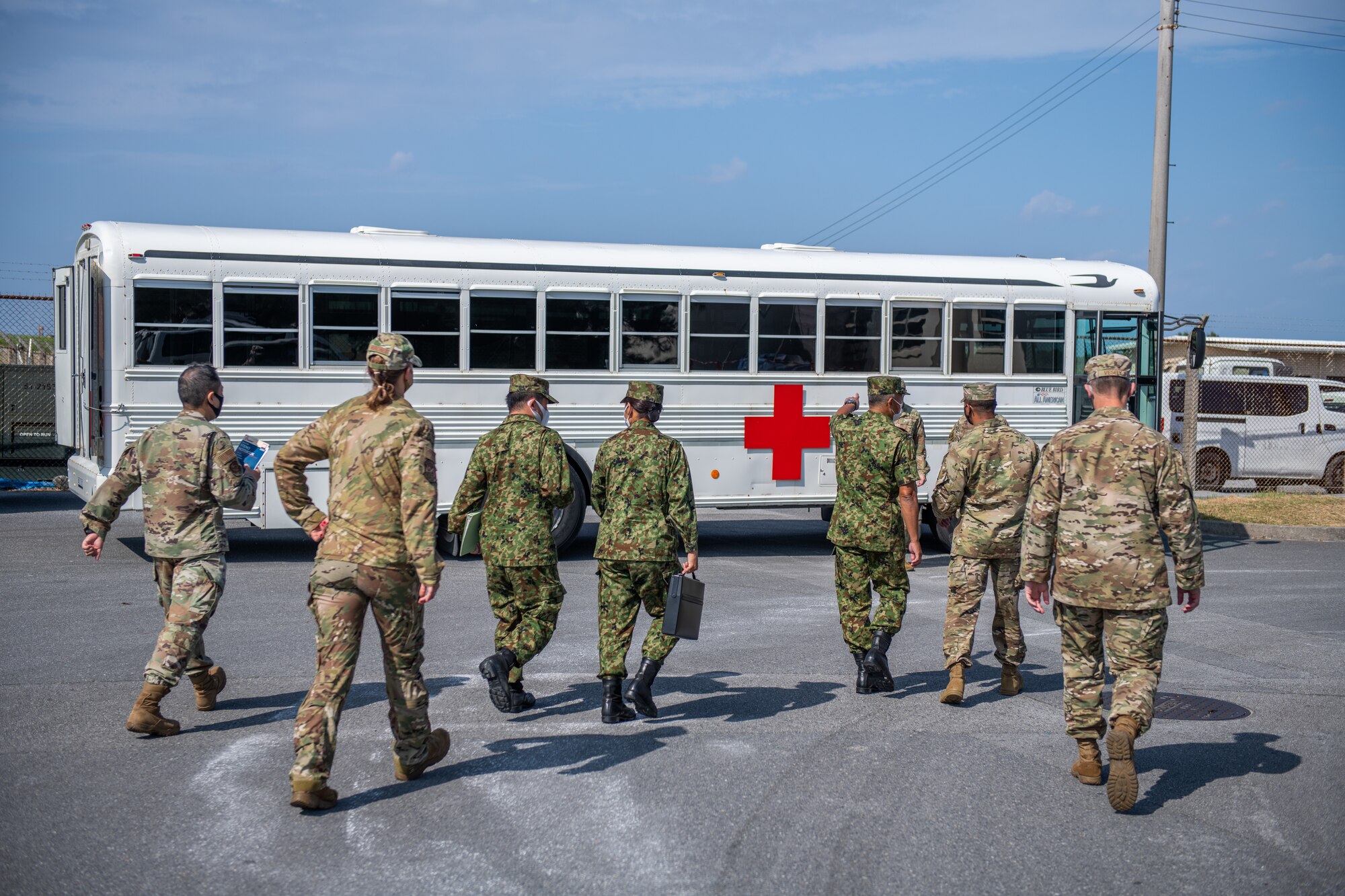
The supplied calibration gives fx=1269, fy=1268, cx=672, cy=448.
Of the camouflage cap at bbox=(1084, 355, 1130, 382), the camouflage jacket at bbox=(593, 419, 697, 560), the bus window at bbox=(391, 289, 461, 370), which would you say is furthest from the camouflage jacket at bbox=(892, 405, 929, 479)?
the camouflage cap at bbox=(1084, 355, 1130, 382)

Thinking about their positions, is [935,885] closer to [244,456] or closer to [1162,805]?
[1162,805]

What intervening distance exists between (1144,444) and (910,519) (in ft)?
6.73

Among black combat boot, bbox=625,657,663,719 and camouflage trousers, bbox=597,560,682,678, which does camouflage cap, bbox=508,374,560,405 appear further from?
black combat boot, bbox=625,657,663,719

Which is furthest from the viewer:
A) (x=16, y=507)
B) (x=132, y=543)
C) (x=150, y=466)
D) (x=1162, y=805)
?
(x=16, y=507)

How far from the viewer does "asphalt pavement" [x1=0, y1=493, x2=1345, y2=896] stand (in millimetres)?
4387

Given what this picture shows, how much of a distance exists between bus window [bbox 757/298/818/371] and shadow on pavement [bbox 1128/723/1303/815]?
7625mm

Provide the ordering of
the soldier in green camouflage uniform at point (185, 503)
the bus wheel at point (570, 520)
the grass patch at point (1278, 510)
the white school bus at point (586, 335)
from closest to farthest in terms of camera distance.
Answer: the soldier in green camouflage uniform at point (185, 503), the white school bus at point (586, 335), the bus wheel at point (570, 520), the grass patch at point (1278, 510)

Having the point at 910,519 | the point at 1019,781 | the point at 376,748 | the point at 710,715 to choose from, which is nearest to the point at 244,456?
the point at 376,748

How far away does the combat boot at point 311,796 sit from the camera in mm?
4828

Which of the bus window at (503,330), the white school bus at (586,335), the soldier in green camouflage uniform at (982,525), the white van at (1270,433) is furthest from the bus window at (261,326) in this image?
the white van at (1270,433)

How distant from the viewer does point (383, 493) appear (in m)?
4.94

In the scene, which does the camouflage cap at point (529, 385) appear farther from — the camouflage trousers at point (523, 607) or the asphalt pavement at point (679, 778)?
the asphalt pavement at point (679, 778)

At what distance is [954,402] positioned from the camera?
13.9 m

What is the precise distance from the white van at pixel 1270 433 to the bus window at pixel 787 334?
9.90 m
